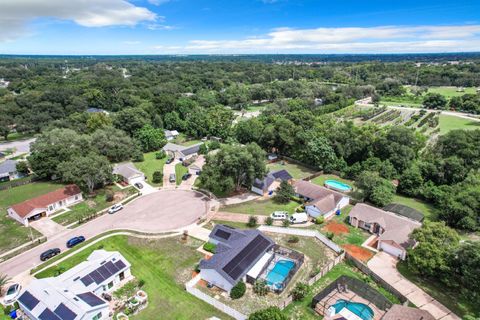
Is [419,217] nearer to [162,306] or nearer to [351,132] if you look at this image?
[351,132]

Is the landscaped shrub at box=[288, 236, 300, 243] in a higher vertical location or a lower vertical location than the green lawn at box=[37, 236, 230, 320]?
higher

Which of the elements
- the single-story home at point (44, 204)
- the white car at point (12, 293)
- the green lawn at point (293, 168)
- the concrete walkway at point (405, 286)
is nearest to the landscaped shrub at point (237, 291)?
the concrete walkway at point (405, 286)

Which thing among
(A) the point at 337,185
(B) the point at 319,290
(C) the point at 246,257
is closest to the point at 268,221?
(C) the point at 246,257

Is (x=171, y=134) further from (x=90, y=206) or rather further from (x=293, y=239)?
(x=293, y=239)

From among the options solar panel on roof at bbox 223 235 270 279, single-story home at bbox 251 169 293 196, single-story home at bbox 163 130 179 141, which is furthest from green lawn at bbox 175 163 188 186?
solar panel on roof at bbox 223 235 270 279

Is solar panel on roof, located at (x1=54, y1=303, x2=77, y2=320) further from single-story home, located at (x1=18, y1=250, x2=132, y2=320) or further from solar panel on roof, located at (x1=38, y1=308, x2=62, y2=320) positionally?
solar panel on roof, located at (x1=38, y1=308, x2=62, y2=320)

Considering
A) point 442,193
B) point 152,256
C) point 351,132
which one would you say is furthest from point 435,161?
point 152,256

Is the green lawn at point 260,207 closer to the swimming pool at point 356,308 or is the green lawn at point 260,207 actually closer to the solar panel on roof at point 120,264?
the solar panel on roof at point 120,264
